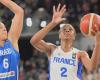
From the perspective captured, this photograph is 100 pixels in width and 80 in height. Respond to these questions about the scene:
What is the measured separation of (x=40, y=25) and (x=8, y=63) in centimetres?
768

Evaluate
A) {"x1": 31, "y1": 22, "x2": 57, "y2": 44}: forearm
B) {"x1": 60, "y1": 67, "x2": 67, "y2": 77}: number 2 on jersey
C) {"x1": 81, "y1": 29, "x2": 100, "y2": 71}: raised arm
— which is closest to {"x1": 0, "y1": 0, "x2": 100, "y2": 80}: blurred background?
{"x1": 60, "y1": 67, "x2": 67, "y2": 77}: number 2 on jersey

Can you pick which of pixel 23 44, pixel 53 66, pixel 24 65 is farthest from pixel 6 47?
pixel 23 44

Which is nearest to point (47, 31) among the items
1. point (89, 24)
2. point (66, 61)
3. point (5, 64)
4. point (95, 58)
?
point (66, 61)

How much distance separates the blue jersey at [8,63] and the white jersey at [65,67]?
43.9 inches

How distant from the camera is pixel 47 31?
684cm

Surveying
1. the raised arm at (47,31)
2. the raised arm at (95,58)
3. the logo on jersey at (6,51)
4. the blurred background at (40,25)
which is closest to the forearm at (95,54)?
the raised arm at (95,58)

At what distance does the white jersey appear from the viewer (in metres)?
7.06

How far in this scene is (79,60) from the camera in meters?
7.16

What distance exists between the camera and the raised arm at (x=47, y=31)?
262 inches

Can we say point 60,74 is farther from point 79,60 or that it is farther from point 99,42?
point 99,42

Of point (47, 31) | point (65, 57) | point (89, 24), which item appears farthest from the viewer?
point (65, 57)

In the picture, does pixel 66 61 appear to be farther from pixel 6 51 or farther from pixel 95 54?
pixel 95 54

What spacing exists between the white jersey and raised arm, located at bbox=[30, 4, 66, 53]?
20cm

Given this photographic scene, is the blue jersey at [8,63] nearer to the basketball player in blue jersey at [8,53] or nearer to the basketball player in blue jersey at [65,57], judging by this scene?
the basketball player in blue jersey at [8,53]
